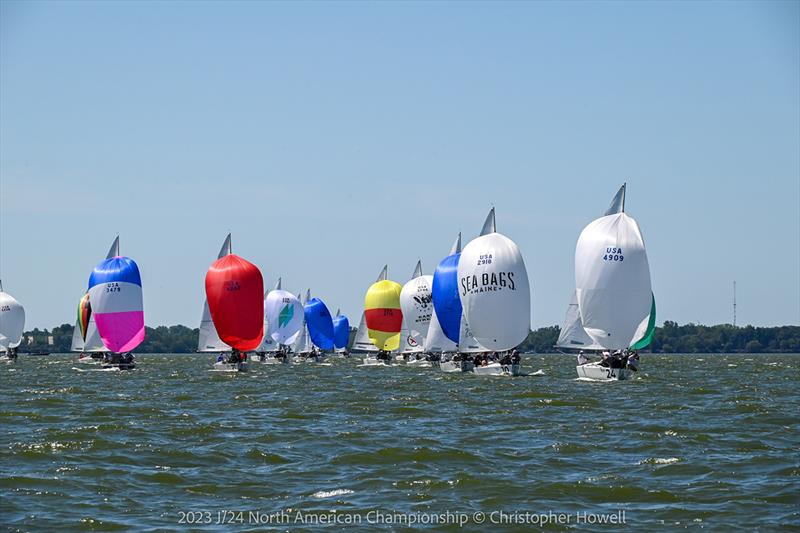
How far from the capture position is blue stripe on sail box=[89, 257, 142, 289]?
6397 centimetres

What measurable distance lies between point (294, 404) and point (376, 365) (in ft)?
167

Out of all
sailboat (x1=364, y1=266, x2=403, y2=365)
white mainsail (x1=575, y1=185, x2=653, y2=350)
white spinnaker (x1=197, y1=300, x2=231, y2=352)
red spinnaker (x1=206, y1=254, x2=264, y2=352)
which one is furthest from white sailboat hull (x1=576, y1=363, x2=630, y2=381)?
sailboat (x1=364, y1=266, x2=403, y2=365)

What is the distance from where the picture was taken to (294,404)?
1451 inches

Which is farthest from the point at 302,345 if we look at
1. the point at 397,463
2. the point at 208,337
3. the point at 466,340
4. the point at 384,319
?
the point at 397,463

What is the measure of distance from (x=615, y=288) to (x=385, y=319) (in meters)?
42.4

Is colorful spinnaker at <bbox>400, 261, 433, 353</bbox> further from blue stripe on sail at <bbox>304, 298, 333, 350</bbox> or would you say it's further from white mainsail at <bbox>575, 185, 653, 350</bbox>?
white mainsail at <bbox>575, 185, 653, 350</bbox>

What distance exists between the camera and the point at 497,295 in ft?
179

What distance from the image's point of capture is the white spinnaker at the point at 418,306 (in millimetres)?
81000

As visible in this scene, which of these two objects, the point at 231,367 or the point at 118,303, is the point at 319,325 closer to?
the point at 231,367

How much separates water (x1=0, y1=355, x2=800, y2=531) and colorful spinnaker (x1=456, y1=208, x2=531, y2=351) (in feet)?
52.5

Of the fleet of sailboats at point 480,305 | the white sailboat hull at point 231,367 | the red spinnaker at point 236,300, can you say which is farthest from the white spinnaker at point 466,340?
the white sailboat hull at point 231,367

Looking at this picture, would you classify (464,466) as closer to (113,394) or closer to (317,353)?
(113,394)

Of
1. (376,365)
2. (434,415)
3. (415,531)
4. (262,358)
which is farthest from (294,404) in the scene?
(262,358)

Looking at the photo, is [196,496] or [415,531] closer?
[415,531]
